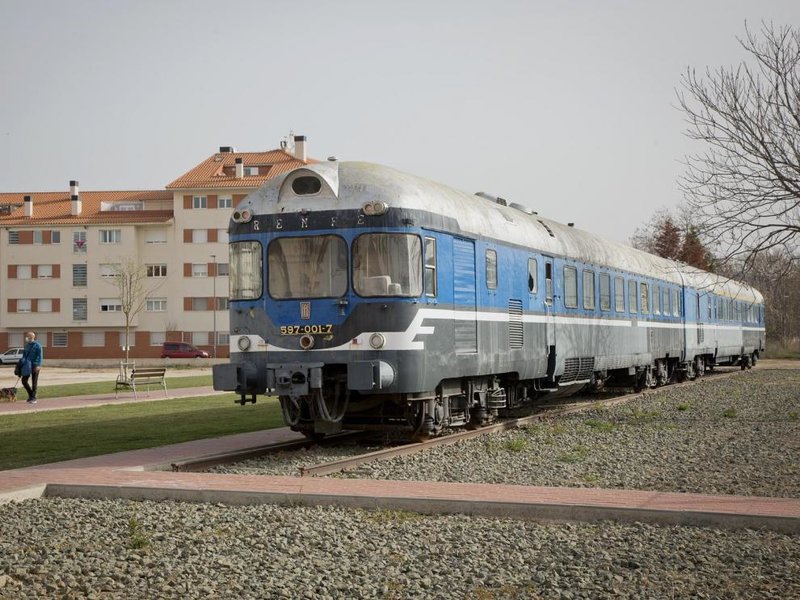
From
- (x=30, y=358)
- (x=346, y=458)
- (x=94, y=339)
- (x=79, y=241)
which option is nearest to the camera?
(x=346, y=458)

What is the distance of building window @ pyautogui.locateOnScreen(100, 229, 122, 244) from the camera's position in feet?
272

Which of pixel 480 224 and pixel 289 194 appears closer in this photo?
pixel 289 194

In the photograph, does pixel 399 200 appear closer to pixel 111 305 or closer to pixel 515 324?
pixel 515 324

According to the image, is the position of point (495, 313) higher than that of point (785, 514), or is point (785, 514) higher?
point (495, 313)

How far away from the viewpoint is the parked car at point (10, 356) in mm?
76625

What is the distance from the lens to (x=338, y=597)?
6.91m

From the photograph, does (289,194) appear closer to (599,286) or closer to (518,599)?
(518,599)

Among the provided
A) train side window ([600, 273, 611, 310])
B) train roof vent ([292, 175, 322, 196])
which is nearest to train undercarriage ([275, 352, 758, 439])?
train roof vent ([292, 175, 322, 196])

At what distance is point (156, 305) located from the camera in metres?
82.8

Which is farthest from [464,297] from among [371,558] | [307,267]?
[371,558]

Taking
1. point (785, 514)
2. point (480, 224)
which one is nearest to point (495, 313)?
point (480, 224)

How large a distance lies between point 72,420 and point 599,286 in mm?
11475

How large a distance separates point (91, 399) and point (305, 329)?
1670 centimetres

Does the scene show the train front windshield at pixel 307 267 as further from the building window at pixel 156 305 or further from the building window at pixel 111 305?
the building window at pixel 111 305
